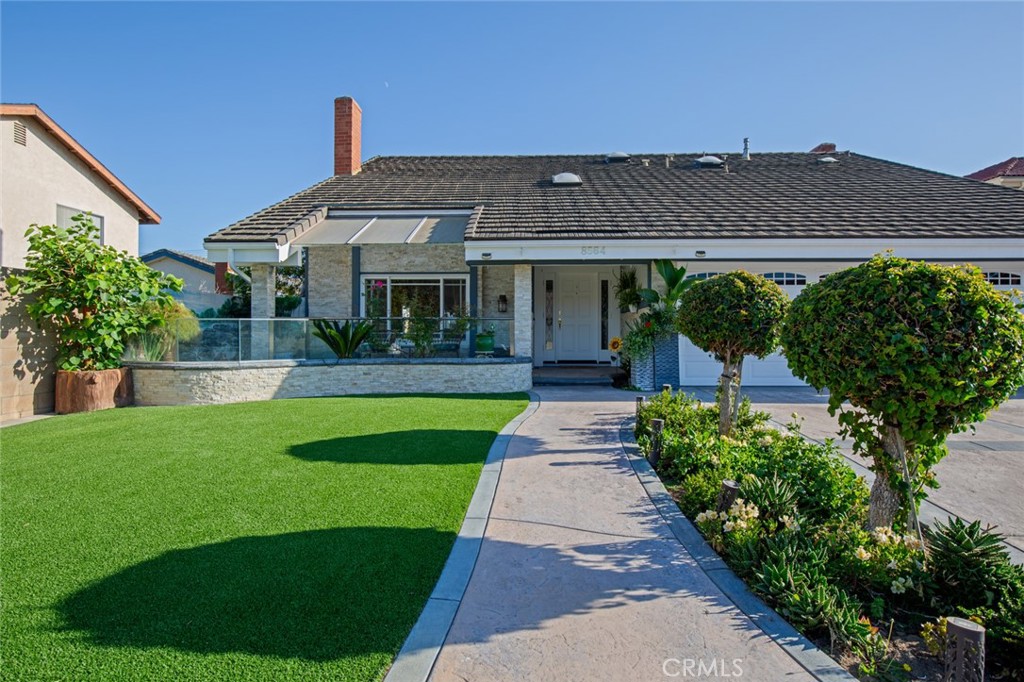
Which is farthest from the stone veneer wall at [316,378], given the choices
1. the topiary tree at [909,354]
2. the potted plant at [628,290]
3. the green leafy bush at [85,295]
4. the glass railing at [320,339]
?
the topiary tree at [909,354]

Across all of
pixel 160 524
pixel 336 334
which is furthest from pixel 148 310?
pixel 160 524

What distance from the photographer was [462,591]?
412 centimetres

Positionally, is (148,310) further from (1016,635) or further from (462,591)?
(1016,635)

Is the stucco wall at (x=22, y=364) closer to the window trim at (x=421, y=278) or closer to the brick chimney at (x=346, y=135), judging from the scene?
the window trim at (x=421, y=278)

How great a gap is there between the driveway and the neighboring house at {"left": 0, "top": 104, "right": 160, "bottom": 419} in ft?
50.2

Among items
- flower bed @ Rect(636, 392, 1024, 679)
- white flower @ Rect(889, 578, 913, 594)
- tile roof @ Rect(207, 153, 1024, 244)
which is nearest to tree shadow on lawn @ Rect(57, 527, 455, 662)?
flower bed @ Rect(636, 392, 1024, 679)

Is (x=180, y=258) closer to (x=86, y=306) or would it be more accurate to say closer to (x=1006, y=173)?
(x=86, y=306)

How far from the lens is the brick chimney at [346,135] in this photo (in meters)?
21.7

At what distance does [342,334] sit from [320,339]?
1.90ft

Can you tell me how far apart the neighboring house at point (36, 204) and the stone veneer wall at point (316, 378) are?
76.9 inches

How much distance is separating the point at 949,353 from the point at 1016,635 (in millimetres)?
1764

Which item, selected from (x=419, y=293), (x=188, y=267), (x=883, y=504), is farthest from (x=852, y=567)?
(x=188, y=267)

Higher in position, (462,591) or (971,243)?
(971,243)

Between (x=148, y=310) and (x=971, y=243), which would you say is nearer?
(x=148, y=310)
